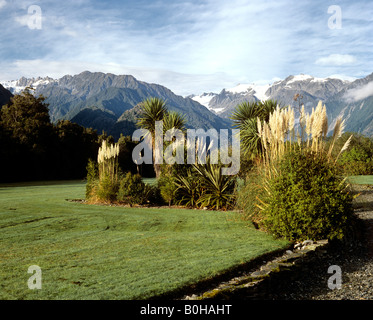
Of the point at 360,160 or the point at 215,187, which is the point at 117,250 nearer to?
the point at 215,187

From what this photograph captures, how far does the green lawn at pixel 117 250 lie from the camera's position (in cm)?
459

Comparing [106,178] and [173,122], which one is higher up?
[173,122]

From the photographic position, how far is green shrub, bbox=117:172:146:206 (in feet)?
45.1

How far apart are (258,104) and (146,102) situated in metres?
5.84

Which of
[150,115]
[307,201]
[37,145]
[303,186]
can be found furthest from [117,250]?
[37,145]

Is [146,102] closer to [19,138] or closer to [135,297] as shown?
[135,297]

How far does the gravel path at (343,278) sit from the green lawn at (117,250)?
87 centimetres

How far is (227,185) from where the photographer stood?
1285 cm

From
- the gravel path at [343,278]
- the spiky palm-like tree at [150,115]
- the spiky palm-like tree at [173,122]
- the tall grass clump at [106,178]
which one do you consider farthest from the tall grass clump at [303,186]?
the spiky palm-like tree at [150,115]

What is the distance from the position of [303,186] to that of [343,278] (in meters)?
2.20

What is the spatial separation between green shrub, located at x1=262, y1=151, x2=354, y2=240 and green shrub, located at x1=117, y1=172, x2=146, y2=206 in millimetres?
6978

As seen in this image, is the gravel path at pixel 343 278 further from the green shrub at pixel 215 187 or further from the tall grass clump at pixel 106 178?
the tall grass clump at pixel 106 178

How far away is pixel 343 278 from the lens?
5863 millimetres
